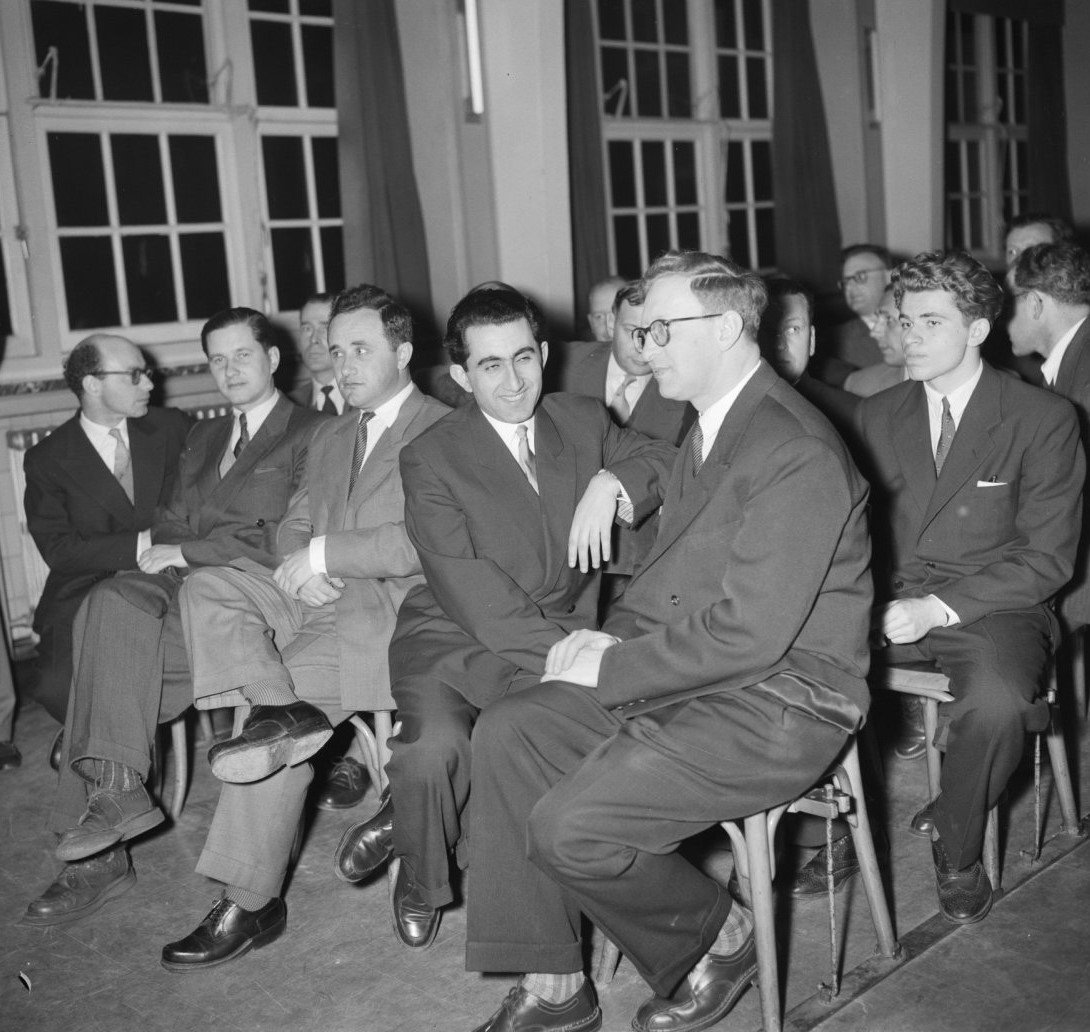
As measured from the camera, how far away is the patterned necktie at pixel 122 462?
3814 mm

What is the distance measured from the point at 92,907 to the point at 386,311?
1695 millimetres

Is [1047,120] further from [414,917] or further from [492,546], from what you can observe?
[414,917]

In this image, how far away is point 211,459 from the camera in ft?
11.5

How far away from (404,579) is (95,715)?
86 cm

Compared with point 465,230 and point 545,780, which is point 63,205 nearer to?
point 465,230

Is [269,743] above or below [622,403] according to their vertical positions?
below

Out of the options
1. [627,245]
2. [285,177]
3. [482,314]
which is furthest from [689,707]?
[627,245]

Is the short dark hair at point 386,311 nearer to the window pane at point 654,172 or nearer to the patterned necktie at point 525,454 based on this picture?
the patterned necktie at point 525,454

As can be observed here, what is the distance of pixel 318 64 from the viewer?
580cm

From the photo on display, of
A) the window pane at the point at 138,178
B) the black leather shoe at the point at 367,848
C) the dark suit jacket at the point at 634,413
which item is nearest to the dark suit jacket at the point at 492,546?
the dark suit jacket at the point at 634,413

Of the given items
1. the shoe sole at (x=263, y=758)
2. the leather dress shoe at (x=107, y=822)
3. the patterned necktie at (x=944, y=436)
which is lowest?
the leather dress shoe at (x=107, y=822)

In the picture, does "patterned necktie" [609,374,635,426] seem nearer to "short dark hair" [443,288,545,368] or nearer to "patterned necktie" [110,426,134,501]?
"short dark hair" [443,288,545,368]

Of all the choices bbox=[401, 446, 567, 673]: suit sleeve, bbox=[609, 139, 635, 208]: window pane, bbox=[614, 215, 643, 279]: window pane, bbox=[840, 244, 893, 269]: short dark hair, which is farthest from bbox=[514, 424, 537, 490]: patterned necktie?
bbox=[609, 139, 635, 208]: window pane

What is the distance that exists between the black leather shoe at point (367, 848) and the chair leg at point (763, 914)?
0.96 metres
